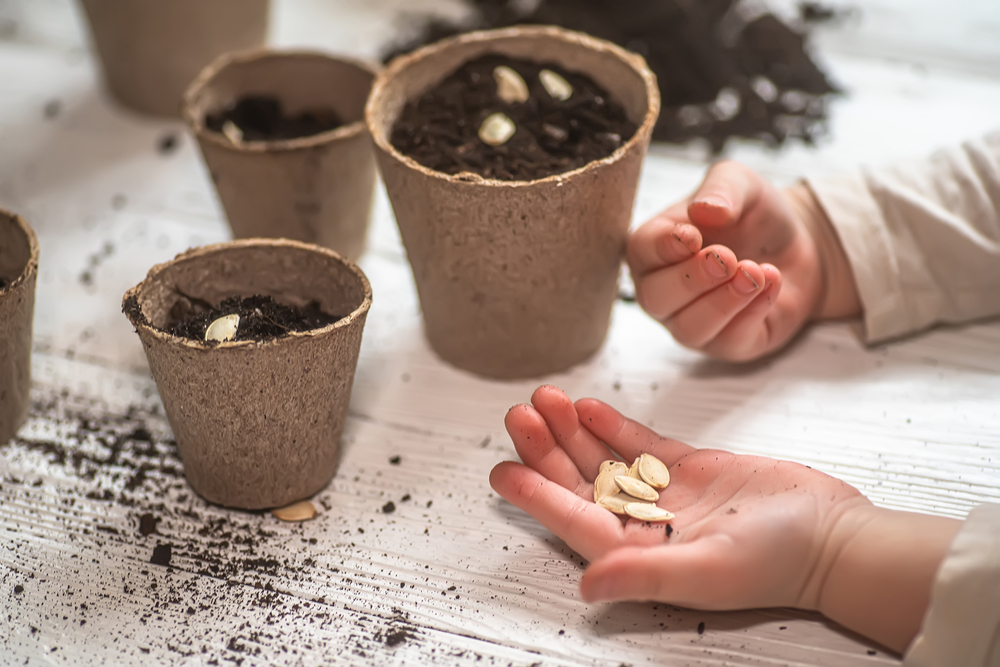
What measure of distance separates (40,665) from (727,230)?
2.67 feet

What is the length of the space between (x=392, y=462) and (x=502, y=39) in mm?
534

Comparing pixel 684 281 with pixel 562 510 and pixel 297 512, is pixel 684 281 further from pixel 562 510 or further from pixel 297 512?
pixel 297 512

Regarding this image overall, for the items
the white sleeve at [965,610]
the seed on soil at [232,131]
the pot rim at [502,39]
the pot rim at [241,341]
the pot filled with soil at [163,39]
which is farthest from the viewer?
the pot filled with soil at [163,39]

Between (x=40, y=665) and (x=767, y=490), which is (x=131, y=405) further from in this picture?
(x=767, y=490)

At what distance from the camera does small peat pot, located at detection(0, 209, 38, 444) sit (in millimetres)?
851

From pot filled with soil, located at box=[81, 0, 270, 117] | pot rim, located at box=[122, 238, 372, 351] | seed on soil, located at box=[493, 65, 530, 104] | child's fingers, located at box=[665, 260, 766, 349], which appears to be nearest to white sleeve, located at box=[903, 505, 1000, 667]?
child's fingers, located at box=[665, 260, 766, 349]

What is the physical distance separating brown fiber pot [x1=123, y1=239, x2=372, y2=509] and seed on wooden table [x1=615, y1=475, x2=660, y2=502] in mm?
285

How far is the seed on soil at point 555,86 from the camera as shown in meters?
1.02

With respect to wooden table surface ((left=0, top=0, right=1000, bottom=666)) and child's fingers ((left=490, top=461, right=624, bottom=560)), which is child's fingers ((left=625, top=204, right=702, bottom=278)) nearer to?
wooden table surface ((left=0, top=0, right=1000, bottom=666))

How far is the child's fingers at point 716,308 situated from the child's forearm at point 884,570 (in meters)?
0.24

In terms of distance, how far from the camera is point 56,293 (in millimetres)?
1162

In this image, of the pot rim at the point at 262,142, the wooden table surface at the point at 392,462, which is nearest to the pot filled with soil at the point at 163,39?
the wooden table surface at the point at 392,462

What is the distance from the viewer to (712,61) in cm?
144

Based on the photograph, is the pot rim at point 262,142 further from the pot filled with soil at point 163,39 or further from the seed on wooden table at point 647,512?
the seed on wooden table at point 647,512
